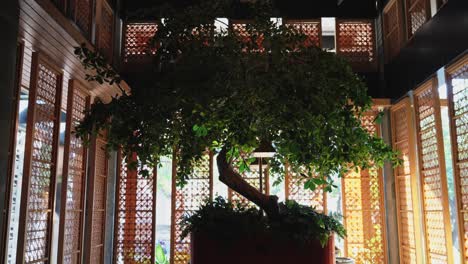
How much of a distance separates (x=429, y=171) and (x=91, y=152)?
167 inches

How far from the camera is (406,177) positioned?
6469mm

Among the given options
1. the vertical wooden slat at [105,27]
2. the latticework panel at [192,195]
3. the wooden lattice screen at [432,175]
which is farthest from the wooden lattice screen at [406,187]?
the vertical wooden slat at [105,27]

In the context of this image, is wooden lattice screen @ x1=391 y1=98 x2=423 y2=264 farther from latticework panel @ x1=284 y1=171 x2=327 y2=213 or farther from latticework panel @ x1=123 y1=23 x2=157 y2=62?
latticework panel @ x1=123 y1=23 x2=157 y2=62

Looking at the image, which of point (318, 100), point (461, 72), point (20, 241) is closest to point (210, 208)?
point (318, 100)

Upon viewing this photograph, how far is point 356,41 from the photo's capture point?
7.26 meters

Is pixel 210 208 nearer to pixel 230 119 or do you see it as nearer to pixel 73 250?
pixel 230 119

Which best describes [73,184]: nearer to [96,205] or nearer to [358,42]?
[96,205]

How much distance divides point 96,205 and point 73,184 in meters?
0.76

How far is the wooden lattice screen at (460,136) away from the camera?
468 cm

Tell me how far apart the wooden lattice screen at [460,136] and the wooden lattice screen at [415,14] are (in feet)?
3.39

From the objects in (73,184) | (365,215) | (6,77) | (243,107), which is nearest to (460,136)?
(365,215)

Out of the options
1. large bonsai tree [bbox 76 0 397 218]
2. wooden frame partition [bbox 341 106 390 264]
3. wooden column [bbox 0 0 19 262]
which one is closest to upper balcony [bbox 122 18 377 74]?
wooden frame partition [bbox 341 106 390 264]

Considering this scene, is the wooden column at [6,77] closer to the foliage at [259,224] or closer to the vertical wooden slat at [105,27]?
the foliage at [259,224]

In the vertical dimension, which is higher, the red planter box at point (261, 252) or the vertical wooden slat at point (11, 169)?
A: the vertical wooden slat at point (11, 169)
